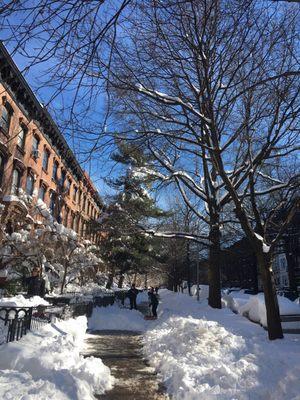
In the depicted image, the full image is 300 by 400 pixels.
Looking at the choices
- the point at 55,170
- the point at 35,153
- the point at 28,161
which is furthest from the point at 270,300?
the point at 55,170

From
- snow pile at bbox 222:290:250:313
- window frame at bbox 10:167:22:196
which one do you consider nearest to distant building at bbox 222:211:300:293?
snow pile at bbox 222:290:250:313

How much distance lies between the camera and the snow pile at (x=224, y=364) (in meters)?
6.41

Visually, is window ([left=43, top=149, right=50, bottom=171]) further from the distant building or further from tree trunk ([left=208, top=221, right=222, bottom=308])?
tree trunk ([left=208, top=221, right=222, bottom=308])

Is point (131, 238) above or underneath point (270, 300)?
above

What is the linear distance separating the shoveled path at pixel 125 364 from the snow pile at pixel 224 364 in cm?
28

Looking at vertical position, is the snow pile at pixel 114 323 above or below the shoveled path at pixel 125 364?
above

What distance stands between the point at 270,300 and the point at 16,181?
19.5 m

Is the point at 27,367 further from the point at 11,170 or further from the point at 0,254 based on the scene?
the point at 11,170

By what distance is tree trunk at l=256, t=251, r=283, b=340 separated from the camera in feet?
35.5

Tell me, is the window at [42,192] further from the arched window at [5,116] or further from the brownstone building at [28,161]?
the arched window at [5,116]

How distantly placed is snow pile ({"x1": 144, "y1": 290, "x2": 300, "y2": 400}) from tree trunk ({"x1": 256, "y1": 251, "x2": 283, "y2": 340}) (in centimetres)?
34

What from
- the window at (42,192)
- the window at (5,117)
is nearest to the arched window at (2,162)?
the window at (5,117)

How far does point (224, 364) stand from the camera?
805cm

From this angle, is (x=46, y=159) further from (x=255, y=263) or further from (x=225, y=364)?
(x=225, y=364)
